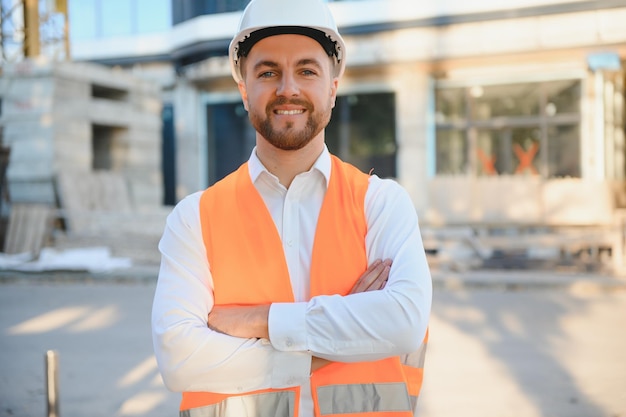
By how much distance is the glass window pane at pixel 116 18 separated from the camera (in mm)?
22828

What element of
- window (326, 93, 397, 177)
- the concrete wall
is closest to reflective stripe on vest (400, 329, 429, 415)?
the concrete wall

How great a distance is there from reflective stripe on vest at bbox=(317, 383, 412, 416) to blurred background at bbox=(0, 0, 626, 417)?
3.64 metres

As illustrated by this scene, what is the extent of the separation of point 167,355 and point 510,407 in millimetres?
3612

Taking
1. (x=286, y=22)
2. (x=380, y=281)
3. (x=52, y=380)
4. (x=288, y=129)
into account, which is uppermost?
(x=286, y=22)

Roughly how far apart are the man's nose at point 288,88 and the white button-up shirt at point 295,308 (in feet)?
0.92

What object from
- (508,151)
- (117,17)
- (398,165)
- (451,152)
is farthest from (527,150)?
(117,17)

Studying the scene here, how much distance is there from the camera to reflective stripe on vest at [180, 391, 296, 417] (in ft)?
7.11

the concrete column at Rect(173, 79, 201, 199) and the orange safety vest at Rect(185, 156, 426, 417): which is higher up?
the concrete column at Rect(173, 79, 201, 199)

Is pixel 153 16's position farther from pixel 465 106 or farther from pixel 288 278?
pixel 288 278

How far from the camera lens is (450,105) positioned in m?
18.4

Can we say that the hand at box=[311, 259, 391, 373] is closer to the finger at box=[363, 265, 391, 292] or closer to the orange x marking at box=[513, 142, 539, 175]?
the finger at box=[363, 265, 391, 292]

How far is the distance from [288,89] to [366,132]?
57.0 feet

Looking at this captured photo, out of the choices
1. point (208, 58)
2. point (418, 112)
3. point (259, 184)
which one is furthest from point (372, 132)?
point (259, 184)

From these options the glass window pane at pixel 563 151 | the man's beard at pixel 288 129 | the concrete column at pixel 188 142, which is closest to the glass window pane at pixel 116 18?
the concrete column at pixel 188 142
